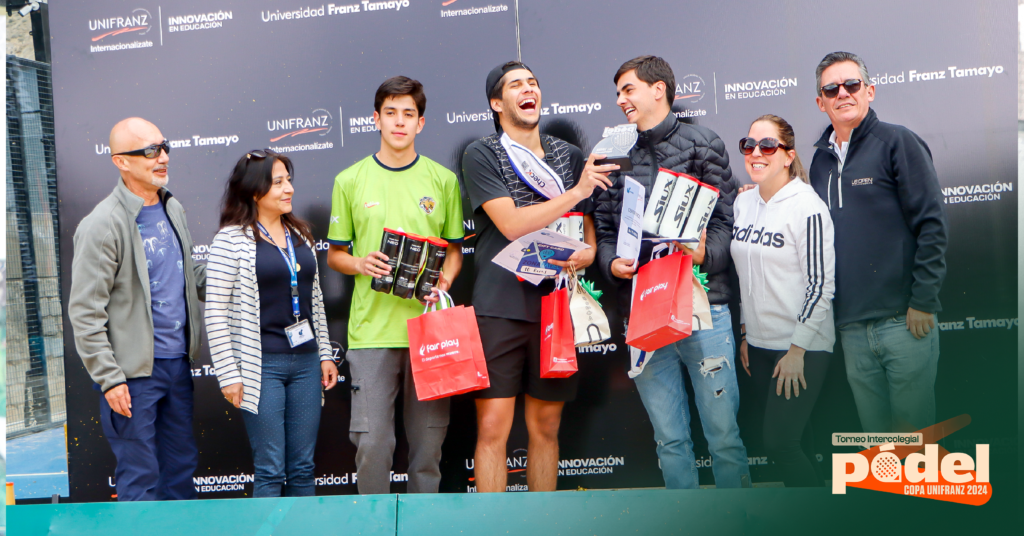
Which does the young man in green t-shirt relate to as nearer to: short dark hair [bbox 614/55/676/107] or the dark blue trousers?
the dark blue trousers

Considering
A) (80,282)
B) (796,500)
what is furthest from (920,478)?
(80,282)

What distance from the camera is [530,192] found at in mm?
2887

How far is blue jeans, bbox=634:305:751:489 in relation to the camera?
2.87 m

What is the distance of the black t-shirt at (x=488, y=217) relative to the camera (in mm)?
2867

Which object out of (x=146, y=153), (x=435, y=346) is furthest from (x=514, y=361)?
(x=146, y=153)

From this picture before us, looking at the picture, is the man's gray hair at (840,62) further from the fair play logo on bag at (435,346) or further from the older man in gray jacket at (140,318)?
the older man in gray jacket at (140,318)

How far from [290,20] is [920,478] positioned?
3.75m

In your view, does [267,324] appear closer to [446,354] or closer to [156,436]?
[156,436]

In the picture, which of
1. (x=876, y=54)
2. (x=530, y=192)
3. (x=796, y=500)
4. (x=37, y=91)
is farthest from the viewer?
(x=37, y=91)

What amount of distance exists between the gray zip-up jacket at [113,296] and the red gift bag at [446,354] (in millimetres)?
1169

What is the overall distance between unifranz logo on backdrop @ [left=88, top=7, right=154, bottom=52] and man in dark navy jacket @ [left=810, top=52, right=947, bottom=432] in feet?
11.7

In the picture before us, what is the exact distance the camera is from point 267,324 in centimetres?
289

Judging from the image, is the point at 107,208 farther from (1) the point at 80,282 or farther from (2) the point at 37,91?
(2) the point at 37,91

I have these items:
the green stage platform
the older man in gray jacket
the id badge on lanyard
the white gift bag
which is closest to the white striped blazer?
the id badge on lanyard
